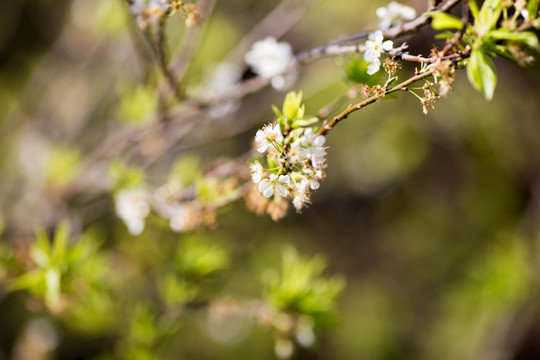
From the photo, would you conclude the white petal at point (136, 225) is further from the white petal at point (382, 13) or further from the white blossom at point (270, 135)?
the white petal at point (382, 13)

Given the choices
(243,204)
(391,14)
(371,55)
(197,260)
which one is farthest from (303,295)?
(243,204)

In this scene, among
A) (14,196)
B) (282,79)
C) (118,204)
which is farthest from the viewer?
(14,196)

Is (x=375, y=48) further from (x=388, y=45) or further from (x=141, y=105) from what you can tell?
(x=141, y=105)

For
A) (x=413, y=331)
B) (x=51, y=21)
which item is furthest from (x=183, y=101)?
(x=413, y=331)

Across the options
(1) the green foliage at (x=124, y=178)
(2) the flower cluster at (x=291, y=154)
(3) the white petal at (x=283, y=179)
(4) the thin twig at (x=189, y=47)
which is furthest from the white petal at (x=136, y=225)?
(3) the white petal at (x=283, y=179)

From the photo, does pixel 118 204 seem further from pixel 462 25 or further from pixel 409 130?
pixel 409 130

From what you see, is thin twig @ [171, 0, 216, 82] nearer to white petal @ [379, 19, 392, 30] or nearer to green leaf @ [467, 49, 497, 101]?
white petal @ [379, 19, 392, 30]
